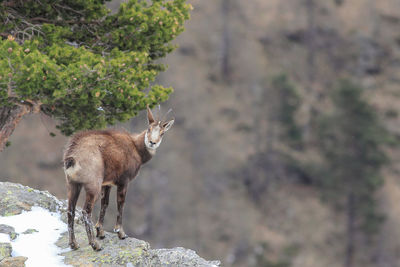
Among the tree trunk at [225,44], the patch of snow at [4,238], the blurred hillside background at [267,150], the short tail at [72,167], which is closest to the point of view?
the short tail at [72,167]

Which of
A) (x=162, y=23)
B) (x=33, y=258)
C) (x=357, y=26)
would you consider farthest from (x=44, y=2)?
(x=357, y=26)

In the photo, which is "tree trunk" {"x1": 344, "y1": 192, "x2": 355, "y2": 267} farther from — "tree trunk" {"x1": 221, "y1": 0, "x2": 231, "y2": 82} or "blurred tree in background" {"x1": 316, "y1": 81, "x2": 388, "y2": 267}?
"tree trunk" {"x1": 221, "y1": 0, "x2": 231, "y2": 82}

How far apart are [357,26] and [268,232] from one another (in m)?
→ 34.1

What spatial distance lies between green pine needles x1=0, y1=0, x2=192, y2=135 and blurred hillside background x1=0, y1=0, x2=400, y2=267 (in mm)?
26441

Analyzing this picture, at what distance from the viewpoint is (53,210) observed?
1153 cm

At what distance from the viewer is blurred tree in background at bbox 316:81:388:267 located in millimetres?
42594

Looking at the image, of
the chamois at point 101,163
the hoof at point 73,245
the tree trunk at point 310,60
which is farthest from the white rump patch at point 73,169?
the tree trunk at point 310,60

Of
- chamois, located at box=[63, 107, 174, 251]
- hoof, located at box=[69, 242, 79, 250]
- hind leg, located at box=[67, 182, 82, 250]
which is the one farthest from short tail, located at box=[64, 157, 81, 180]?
hoof, located at box=[69, 242, 79, 250]

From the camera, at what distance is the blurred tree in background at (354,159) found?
42.6 meters

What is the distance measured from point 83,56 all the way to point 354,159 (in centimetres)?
3652

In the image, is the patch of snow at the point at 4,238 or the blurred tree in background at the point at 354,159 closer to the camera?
the patch of snow at the point at 4,238

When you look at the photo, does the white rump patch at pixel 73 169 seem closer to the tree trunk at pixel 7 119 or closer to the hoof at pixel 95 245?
the hoof at pixel 95 245

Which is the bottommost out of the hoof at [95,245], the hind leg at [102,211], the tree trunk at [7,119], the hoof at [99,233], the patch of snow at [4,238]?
the hoof at [95,245]

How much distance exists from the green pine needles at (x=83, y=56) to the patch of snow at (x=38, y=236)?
2420mm
